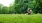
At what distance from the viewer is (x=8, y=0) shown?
1084 cm

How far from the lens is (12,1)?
10.6 metres

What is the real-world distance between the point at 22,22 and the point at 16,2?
19.5ft

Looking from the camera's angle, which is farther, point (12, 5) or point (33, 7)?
point (12, 5)

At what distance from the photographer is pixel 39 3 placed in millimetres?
9422

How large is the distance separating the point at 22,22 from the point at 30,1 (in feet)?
17.0

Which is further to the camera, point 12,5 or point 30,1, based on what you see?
point 12,5

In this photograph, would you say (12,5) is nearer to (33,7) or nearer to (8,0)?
(8,0)

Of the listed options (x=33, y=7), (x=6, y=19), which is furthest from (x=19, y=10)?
(x=6, y=19)

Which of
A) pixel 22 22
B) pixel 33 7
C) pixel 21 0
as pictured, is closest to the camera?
pixel 22 22

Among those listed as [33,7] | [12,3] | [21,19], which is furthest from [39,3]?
[21,19]

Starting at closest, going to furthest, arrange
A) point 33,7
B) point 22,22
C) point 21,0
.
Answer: point 22,22 → point 33,7 → point 21,0

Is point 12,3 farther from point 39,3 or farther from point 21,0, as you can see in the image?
point 39,3

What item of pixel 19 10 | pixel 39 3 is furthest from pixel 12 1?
pixel 39 3

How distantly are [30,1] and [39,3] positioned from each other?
0.68 meters
